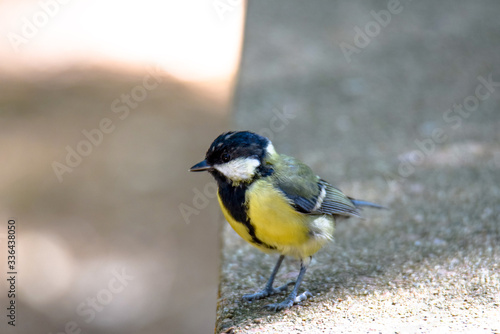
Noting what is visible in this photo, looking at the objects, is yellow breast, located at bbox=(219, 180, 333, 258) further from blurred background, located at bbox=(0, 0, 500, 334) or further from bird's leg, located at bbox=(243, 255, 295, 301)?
blurred background, located at bbox=(0, 0, 500, 334)

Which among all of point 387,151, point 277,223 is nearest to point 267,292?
point 277,223

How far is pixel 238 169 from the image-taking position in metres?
2.61

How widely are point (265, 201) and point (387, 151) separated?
7.26 feet

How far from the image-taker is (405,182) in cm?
405

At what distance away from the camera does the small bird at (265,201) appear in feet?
8.31

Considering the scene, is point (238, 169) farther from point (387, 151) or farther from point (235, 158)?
point (387, 151)

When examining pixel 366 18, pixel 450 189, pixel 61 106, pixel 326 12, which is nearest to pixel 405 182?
pixel 450 189

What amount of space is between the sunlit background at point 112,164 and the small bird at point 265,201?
196 cm

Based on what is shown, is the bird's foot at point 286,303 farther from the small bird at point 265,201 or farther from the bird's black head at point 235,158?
the bird's black head at point 235,158

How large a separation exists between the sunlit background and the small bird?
1.96 m

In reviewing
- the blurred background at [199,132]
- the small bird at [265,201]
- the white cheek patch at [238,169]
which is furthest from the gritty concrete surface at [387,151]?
the white cheek patch at [238,169]

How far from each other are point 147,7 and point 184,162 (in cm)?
454

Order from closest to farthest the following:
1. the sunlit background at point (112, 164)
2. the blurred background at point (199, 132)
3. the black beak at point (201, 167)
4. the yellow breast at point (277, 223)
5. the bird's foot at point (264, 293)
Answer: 1. the yellow breast at point (277, 223)
2. the black beak at point (201, 167)
3. the bird's foot at point (264, 293)
4. the blurred background at point (199, 132)
5. the sunlit background at point (112, 164)

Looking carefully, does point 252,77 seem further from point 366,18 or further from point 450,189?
point 450,189
